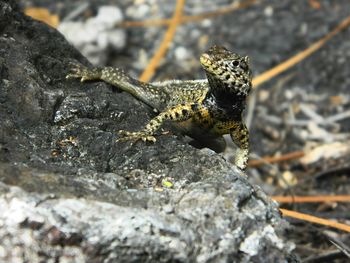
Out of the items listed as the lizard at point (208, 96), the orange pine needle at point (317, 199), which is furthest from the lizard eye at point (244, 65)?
the orange pine needle at point (317, 199)

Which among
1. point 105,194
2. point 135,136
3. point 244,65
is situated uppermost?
point 244,65

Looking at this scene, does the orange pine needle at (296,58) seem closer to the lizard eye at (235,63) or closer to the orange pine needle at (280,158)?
the orange pine needle at (280,158)

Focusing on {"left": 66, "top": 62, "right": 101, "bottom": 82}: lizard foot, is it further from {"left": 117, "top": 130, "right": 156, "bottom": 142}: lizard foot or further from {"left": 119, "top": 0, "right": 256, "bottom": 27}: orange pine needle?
{"left": 119, "top": 0, "right": 256, "bottom": 27}: orange pine needle

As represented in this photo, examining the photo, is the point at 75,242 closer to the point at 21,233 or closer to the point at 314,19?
the point at 21,233

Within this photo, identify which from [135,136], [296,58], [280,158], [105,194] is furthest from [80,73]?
[296,58]

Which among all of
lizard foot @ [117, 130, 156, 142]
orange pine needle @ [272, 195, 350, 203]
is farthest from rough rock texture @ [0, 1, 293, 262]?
orange pine needle @ [272, 195, 350, 203]

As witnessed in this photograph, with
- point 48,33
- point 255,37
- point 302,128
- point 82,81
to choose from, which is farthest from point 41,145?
point 255,37

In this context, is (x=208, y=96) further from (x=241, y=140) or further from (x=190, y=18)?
(x=190, y=18)
